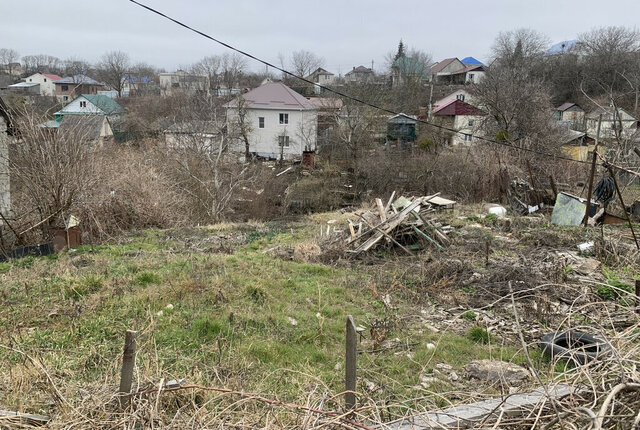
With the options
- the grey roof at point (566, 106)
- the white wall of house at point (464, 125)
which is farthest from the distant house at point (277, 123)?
the grey roof at point (566, 106)

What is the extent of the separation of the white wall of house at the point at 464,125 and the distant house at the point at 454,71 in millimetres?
30810

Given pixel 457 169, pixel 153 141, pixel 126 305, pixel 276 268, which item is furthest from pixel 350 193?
pixel 126 305

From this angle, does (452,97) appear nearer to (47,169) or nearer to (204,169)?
(204,169)

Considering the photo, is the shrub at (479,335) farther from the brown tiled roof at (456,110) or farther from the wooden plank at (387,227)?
the brown tiled roof at (456,110)

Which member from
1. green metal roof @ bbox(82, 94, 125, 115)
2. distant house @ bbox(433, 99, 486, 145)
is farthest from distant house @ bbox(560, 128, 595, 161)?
green metal roof @ bbox(82, 94, 125, 115)

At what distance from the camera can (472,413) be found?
2.69 m

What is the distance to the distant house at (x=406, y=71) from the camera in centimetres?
4403

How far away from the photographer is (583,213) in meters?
12.0

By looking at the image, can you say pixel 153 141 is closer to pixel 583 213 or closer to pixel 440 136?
pixel 440 136

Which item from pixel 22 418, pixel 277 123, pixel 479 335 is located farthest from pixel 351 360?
pixel 277 123

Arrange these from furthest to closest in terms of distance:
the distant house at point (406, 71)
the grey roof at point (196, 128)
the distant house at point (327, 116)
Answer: the distant house at point (406, 71)
the distant house at point (327, 116)
the grey roof at point (196, 128)

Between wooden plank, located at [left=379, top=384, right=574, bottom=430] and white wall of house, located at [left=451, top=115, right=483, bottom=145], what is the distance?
93.3 feet

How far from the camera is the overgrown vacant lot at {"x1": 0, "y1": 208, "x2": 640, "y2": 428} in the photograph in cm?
331

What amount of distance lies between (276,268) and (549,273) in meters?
4.90
